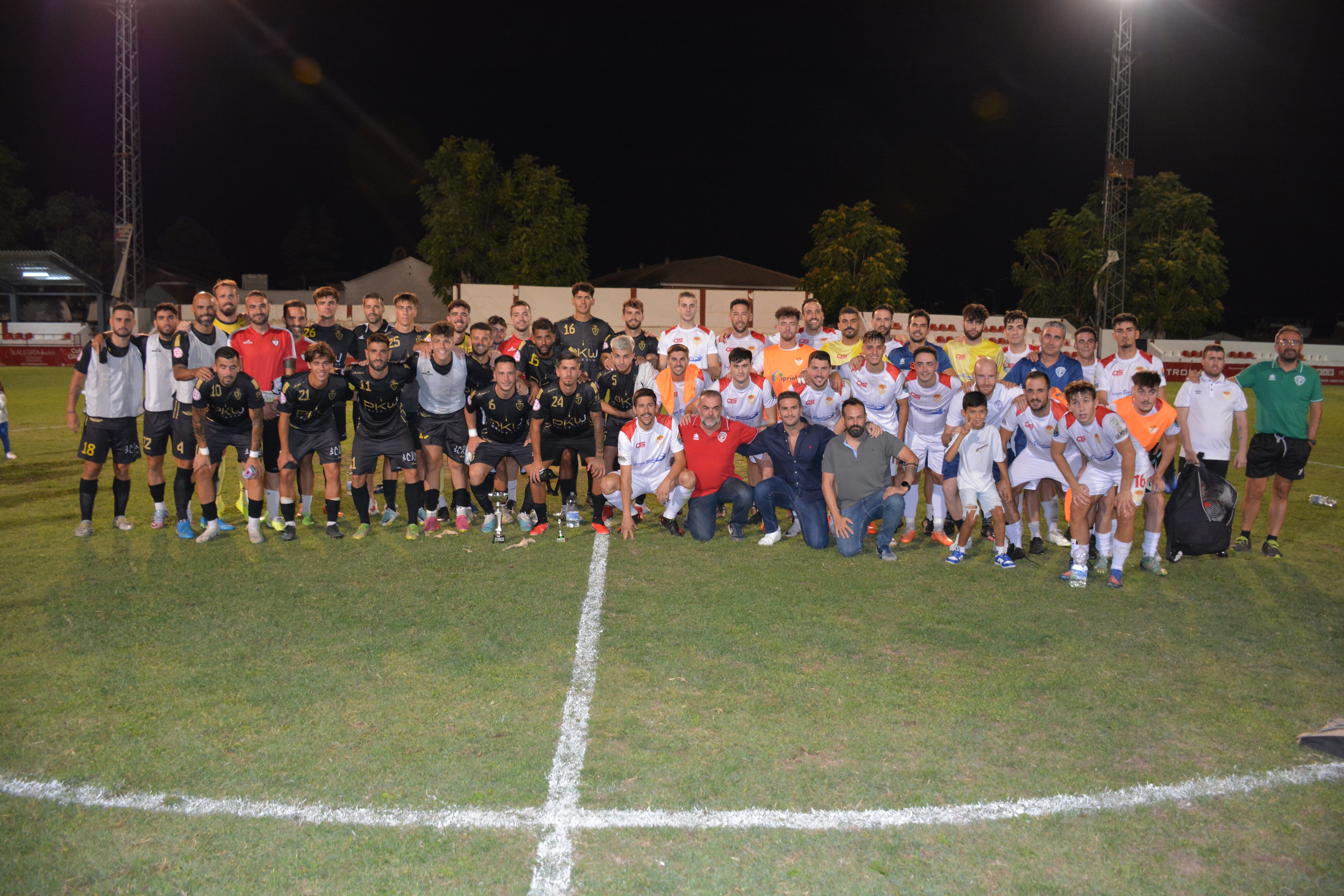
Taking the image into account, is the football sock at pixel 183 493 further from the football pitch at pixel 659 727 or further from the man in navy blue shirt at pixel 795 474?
the man in navy blue shirt at pixel 795 474

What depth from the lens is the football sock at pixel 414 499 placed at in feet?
25.2

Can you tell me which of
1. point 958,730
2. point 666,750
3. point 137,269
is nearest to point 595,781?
point 666,750

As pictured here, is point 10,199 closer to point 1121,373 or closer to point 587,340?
point 587,340

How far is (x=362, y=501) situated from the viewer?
25.4ft

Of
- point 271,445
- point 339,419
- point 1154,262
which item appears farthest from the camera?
point 1154,262

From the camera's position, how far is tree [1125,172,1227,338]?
1844 inches

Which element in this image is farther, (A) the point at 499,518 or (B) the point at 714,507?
(B) the point at 714,507

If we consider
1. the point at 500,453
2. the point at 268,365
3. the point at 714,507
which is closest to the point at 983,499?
the point at 714,507

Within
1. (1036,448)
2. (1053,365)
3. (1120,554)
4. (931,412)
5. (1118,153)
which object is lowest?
(1120,554)

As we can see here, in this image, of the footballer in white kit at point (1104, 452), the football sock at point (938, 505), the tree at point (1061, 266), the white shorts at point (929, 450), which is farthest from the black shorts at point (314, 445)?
the tree at point (1061, 266)

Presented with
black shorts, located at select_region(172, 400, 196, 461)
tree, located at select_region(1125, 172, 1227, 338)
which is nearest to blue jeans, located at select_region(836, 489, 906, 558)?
black shorts, located at select_region(172, 400, 196, 461)

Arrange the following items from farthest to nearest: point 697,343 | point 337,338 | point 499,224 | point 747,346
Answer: point 499,224 → point 697,343 → point 747,346 → point 337,338

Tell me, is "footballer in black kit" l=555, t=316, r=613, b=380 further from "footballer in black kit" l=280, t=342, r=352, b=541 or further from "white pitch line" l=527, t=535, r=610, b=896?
"white pitch line" l=527, t=535, r=610, b=896

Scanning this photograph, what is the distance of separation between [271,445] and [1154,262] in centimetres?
5167
